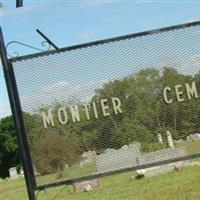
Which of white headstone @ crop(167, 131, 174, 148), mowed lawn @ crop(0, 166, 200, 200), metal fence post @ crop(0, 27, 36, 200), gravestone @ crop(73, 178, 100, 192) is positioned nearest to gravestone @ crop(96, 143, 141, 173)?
white headstone @ crop(167, 131, 174, 148)

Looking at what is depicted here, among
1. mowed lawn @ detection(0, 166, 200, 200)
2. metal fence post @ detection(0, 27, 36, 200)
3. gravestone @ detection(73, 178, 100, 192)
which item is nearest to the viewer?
metal fence post @ detection(0, 27, 36, 200)

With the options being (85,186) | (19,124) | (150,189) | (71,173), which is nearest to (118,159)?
(71,173)

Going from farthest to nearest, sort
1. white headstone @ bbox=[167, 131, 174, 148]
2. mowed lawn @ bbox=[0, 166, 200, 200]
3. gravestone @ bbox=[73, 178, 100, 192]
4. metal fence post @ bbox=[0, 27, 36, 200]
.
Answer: gravestone @ bbox=[73, 178, 100, 192]
mowed lawn @ bbox=[0, 166, 200, 200]
white headstone @ bbox=[167, 131, 174, 148]
metal fence post @ bbox=[0, 27, 36, 200]

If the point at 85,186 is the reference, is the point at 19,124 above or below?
above

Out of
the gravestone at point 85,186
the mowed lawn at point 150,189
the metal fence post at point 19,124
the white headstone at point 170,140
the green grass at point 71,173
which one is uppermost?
the metal fence post at point 19,124

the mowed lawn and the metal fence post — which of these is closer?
the metal fence post

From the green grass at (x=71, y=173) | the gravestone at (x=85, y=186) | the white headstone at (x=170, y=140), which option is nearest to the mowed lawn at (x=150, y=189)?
the gravestone at (x=85, y=186)

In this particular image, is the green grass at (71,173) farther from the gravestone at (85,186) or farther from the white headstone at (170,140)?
the gravestone at (85,186)

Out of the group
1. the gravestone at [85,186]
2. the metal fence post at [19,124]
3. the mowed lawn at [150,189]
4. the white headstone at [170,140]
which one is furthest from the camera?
the gravestone at [85,186]

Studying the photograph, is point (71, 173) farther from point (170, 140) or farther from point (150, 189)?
point (150, 189)

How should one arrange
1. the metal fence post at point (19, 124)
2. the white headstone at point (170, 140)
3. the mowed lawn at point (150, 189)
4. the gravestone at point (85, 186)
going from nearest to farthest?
the metal fence post at point (19, 124), the white headstone at point (170, 140), the mowed lawn at point (150, 189), the gravestone at point (85, 186)

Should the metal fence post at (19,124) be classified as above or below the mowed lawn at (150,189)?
above

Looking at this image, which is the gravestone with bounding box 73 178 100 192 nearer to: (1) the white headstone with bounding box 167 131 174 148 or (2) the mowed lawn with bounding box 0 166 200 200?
(2) the mowed lawn with bounding box 0 166 200 200

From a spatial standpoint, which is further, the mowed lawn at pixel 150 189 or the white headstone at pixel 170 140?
the mowed lawn at pixel 150 189
